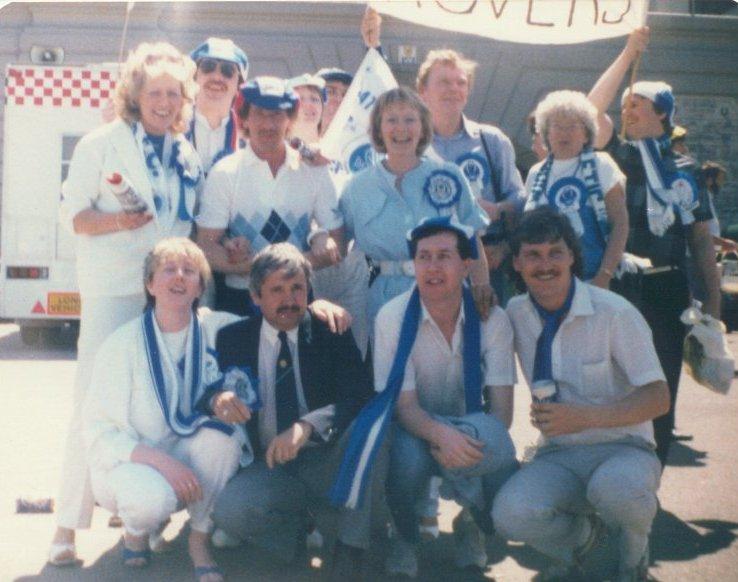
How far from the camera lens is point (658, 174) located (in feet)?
17.2

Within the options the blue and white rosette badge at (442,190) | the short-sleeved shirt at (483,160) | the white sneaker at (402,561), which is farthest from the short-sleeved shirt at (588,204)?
the white sneaker at (402,561)

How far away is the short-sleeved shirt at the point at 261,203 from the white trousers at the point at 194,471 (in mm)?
791

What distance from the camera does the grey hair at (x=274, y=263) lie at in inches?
173

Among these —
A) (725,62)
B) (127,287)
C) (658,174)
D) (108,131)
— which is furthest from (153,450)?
(725,62)

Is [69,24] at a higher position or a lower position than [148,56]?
higher

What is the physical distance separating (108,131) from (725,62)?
14.5 metres

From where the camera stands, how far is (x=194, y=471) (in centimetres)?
430

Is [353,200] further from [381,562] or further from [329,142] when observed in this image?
[381,562]

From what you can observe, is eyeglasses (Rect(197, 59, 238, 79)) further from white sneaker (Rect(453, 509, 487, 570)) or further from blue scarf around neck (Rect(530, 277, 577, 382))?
white sneaker (Rect(453, 509, 487, 570))

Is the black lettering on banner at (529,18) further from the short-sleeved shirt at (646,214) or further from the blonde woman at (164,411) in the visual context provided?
the blonde woman at (164,411)

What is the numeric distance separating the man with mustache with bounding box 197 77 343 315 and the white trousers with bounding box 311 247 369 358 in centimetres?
29

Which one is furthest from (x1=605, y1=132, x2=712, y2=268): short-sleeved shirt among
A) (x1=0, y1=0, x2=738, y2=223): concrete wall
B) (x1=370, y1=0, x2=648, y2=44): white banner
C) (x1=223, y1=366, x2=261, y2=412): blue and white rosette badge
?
(x1=0, y1=0, x2=738, y2=223): concrete wall

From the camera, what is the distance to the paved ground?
438 cm

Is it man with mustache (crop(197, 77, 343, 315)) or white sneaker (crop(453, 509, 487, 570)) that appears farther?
man with mustache (crop(197, 77, 343, 315))
